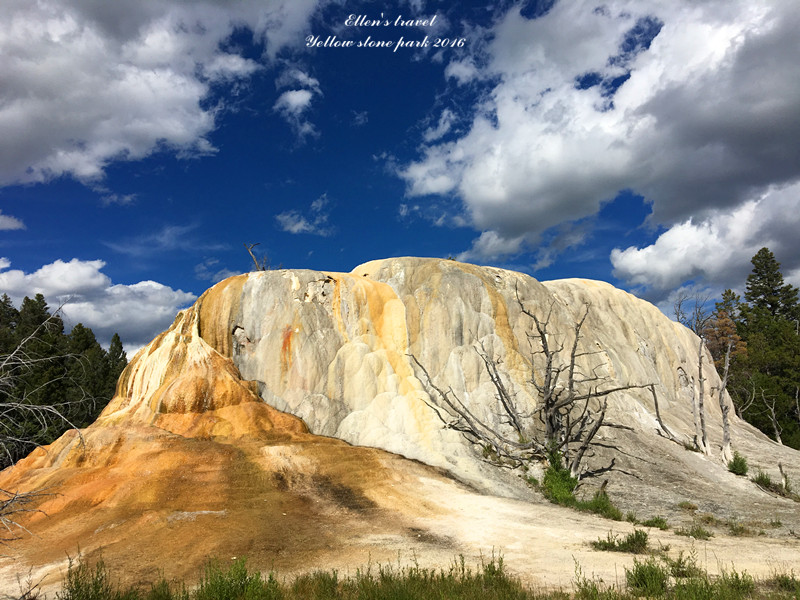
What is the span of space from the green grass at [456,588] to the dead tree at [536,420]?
9855 millimetres

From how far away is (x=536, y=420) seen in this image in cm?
2228

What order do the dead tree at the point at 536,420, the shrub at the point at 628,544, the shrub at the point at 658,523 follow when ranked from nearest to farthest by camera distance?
the shrub at the point at 628,544 → the shrub at the point at 658,523 → the dead tree at the point at 536,420

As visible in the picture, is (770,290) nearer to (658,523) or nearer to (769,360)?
(769,360)

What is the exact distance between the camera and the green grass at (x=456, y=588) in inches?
311

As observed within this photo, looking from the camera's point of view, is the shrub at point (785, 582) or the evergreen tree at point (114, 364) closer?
the shrub at point (785, 582)

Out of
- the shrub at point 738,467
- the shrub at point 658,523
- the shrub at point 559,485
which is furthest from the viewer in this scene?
the shrub at point 738,467

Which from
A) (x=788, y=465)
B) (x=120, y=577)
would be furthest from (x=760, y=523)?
(x=120, y=577)

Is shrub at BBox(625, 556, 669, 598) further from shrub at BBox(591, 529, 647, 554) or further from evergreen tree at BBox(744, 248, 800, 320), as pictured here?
evergreen tree at BBox(744, 248, 800, 320)

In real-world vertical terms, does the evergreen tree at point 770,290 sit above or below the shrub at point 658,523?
above

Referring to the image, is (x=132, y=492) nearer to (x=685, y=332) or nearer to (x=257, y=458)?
(x=257, y=458)

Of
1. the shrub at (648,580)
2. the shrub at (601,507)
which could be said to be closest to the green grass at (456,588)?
the shrub at (648,580)

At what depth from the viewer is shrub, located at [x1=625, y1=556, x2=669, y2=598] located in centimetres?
826

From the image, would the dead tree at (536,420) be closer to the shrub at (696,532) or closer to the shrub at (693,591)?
the shrub at (696,532)

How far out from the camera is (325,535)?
1268cm
